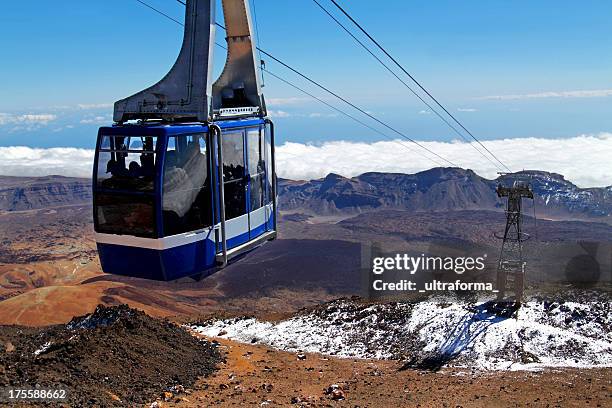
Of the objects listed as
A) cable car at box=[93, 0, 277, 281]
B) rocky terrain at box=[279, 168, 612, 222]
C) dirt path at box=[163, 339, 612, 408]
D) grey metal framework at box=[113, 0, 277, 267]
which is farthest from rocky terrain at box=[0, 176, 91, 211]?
cable car at box=[93, 0, 277, 281]

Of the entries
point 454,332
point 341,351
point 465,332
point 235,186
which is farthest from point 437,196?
point 235,186

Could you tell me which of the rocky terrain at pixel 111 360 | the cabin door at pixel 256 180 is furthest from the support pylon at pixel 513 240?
the cabin door at pixel 256 180

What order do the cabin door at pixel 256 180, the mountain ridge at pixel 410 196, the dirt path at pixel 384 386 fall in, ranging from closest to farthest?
the cabin door at pixel 256 180, the dirt path at pixel 384 386, the mountain ridge at pixel 410 196

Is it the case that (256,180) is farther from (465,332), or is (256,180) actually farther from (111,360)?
(465,332)

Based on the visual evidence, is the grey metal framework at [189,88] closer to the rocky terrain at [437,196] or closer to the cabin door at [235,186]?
the cabin door at [235,186]

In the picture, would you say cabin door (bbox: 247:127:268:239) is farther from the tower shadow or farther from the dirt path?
the tower shadow

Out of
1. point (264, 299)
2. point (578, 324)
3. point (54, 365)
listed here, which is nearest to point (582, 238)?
point (264, 299)
